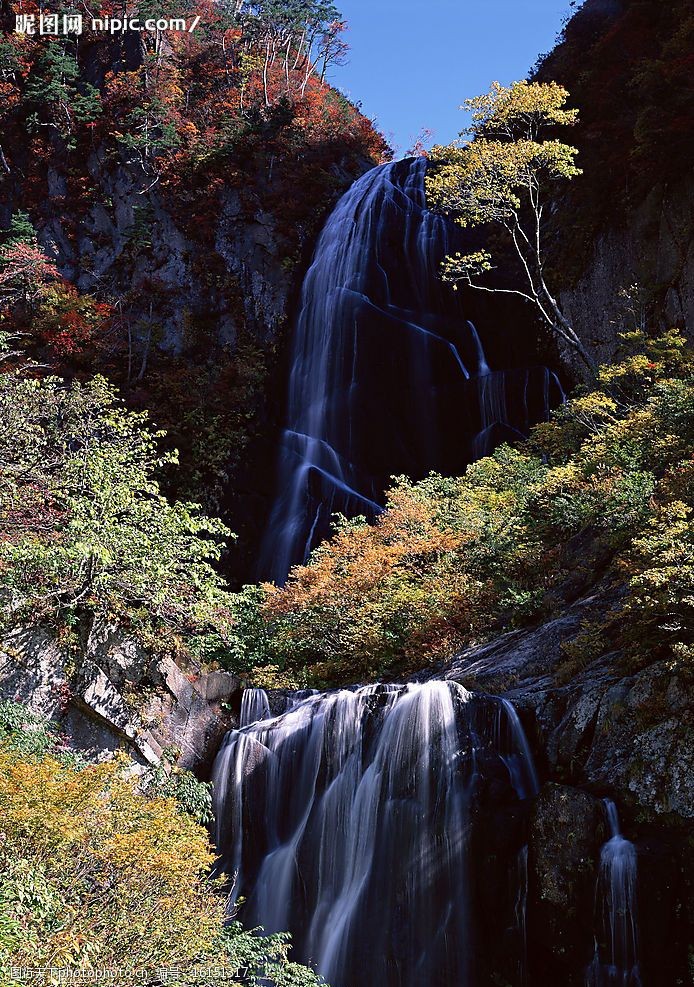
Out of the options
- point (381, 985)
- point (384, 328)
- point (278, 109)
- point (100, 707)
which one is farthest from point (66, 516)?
point (278, 109)

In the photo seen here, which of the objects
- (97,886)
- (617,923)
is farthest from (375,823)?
(97,886)

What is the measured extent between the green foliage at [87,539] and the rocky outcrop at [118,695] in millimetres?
415

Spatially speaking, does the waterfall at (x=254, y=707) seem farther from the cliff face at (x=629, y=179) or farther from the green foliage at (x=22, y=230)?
the green foliage at (x=22, y=230)

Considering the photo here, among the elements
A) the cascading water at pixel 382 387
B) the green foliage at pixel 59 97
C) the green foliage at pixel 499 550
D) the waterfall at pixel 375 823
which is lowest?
the waterfall at pixel 375 823

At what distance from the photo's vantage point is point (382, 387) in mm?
21203

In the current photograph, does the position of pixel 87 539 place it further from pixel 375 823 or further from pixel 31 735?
pixel 375 823

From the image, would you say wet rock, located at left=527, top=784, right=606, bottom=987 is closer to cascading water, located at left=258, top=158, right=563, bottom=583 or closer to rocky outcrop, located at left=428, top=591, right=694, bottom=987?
rocky outcrop, located at left=428, top=591, right=694, bottom=987

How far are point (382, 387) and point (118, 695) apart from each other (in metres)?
13.1

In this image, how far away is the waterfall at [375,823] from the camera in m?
7.68

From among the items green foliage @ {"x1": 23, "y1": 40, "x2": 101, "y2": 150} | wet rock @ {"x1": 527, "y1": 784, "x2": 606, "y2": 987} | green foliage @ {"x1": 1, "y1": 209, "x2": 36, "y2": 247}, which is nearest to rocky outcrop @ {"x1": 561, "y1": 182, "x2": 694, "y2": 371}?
wet rock @ {"x1": 527, "y1": 784, "x2": 606, "y2": 987}

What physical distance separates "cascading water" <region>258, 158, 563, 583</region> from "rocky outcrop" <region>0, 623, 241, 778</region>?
29.6 ft

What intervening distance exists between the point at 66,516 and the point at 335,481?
36.2 feet

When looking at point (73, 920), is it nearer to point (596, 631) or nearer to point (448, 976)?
point (448, 976)

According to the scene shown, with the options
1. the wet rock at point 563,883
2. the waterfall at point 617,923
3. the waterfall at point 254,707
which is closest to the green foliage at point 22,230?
the waterfall at point 254,707
